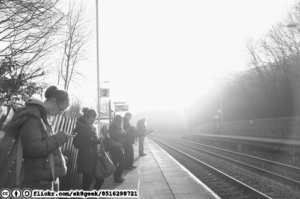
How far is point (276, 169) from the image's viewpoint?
39.1ft

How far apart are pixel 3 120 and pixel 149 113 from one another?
134427mm

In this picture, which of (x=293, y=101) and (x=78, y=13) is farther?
(x=293, y=101)

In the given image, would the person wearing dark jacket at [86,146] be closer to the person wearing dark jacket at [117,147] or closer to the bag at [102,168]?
the bag at [102,168]

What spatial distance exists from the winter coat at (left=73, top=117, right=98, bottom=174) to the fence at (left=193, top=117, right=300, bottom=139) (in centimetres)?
2025

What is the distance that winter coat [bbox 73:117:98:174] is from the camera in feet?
15.2

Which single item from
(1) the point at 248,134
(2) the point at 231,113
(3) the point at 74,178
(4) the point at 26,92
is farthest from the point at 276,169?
(2) the point at 231,113

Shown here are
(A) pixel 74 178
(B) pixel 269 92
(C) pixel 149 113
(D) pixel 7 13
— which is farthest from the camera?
(C) pixel 149 113

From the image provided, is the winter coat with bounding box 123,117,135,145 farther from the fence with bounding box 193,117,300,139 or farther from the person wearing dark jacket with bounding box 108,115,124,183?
the fence with bounding box 193,117,300,139

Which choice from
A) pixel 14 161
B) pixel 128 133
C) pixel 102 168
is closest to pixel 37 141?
pixel 14 161

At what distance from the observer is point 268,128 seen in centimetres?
2678

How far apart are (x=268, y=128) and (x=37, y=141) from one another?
26.7m

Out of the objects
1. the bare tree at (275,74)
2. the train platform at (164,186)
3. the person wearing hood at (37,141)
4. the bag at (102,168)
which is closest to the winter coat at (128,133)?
the train platform at (164,186)

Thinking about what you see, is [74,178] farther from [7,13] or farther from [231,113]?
[231,113]

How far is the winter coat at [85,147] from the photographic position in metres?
4.64
